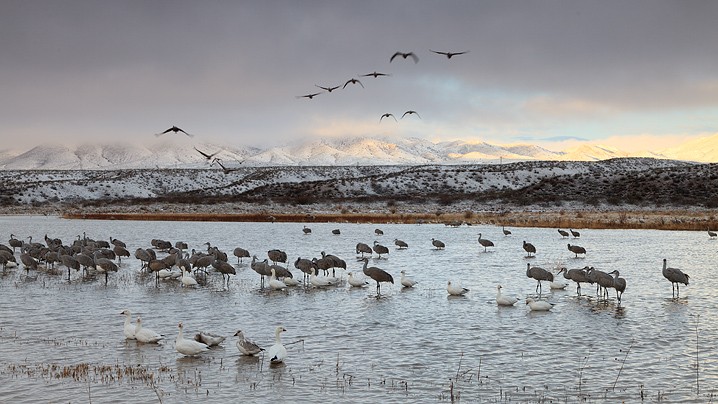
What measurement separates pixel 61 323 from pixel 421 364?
887 centimetres

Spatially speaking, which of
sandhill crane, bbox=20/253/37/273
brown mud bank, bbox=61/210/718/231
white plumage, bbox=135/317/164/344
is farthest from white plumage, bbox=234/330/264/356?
brown mud bank, bbox=61/210/718/231

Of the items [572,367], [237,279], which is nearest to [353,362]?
[572,367]

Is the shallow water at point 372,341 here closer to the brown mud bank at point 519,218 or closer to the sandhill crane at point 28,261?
the sandhill crane at point 28,261

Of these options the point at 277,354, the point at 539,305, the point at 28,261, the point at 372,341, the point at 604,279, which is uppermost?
the point at 604,279

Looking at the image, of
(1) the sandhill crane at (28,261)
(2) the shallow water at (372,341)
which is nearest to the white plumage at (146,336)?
(2) the shallow water at (372,341)

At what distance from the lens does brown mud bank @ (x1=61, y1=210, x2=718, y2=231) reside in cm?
4966

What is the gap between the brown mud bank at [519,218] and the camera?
A: 49.7 meters

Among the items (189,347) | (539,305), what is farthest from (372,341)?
(539,305)

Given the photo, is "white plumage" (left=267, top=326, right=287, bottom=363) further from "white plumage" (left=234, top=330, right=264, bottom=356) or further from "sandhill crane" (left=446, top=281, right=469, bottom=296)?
"sandhill crane" (left=446, top=281, right=469, bottom=296)

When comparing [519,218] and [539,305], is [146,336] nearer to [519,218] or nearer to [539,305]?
[539,305]

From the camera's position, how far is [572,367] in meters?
13.0

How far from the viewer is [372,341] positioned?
49.9ft

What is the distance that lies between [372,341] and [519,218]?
43.8 m

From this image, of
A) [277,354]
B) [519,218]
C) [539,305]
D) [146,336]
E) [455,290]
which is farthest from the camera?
[519,218]
